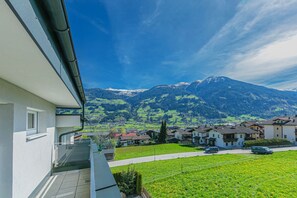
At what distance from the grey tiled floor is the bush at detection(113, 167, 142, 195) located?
6696mm

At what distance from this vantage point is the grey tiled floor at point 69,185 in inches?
122

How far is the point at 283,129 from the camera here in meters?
31.8

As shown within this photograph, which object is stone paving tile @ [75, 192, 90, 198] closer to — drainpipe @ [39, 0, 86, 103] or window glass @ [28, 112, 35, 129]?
window glass @ [28, 112, 35, 129]

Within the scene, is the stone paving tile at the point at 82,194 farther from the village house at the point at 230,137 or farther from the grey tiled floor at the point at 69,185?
the village house at the point at 230,137

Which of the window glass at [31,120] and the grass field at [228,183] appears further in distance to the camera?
the grass field at [228,183]

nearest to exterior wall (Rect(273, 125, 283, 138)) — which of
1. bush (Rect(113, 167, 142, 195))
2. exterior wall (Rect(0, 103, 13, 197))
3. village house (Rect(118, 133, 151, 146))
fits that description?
village house (Rect(118, 133, 151, 146))

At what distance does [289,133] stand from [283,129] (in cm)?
111

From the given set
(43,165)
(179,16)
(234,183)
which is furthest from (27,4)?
(234,183)

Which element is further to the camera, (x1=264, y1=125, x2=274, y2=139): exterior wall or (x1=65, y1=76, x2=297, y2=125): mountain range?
(x1=65, y1=76, x2=297, y2=125): mountain range

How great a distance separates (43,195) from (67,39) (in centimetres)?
322

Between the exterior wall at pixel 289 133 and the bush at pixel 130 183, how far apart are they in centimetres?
3420

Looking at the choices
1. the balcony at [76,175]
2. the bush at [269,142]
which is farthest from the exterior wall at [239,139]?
the balcony at [76,175]

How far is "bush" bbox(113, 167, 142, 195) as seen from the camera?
10242 millimetres

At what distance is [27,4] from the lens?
2.95 ft
